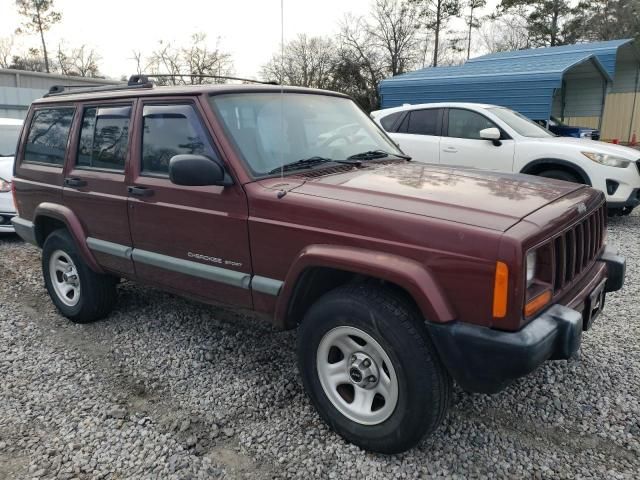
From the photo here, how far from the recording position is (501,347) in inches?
84.7

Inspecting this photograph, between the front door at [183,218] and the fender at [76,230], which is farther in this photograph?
the fender at [76,230]

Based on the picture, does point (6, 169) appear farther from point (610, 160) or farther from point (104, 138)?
point (610, 160)

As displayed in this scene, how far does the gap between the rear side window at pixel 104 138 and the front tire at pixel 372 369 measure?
6.48 ft

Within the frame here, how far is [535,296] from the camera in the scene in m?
2.29

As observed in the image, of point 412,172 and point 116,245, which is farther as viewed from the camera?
point 116,245

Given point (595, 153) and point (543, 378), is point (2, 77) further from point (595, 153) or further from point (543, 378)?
point (543, 378)

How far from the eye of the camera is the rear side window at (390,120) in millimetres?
8727

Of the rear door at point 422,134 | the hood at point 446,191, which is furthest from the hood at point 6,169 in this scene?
the hood at point 446,191

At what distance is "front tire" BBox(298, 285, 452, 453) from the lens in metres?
2.39

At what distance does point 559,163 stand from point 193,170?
616 cm

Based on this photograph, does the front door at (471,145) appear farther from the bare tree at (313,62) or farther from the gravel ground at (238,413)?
the bare tree at (313,62)

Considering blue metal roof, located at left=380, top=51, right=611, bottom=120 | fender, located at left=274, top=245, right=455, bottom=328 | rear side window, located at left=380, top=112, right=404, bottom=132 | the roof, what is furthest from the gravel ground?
blue metal roof, located at left=380, top=51, right=611, bottom=120

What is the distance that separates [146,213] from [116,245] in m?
0.52

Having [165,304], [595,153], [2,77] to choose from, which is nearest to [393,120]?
[595,153]
